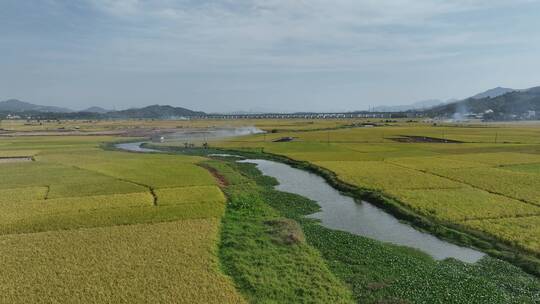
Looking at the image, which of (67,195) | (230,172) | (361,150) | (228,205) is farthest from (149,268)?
(361,150)

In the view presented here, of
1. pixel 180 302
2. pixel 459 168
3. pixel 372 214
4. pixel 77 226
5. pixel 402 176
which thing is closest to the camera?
pixel 180 302

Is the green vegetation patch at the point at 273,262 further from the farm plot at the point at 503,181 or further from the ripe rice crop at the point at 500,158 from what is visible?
the ripe rice crop at the point at 500,158

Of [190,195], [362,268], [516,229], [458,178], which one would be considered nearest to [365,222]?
[362,268]

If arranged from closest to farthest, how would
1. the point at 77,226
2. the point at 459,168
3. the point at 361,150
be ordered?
the point at 77,226, the point at 459,168, the point at 361,150

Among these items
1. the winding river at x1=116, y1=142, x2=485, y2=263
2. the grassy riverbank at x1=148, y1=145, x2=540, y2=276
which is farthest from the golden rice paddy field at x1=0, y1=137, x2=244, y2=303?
the grassy riverbank at x1=148, y1=145, x2=540, y2=276

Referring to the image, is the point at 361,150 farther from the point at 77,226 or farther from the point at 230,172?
the point at 77,226

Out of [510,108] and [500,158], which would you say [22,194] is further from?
[510,108]

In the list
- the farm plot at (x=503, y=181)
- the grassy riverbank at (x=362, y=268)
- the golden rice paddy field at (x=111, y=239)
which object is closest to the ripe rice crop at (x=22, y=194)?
the golden rice paddy field at (x=111, y=239)

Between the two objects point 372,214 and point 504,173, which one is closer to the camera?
point 372,214
